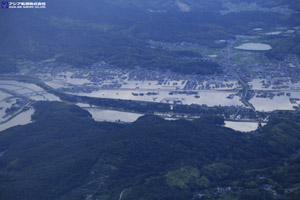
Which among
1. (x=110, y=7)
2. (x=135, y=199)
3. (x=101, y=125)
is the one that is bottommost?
(x=135, y=199)

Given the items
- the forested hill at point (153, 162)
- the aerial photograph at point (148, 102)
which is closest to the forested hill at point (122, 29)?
the aerial photograph at point (148, 102)

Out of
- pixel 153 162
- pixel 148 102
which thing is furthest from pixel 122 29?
pixel 153 162

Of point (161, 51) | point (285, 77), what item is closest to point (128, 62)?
point (161, 51)

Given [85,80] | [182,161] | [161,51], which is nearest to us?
[182,161]

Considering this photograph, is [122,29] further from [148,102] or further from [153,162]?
[153,162]

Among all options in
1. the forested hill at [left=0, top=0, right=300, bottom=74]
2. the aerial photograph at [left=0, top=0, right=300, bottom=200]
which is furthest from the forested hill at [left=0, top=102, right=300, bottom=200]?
the forested hill at [left=0, top=0, right=300, bottom=74]

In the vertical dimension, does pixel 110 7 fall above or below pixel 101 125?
above

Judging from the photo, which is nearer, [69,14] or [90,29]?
[90,29]

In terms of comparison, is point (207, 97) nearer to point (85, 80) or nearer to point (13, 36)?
point (85, 80)
